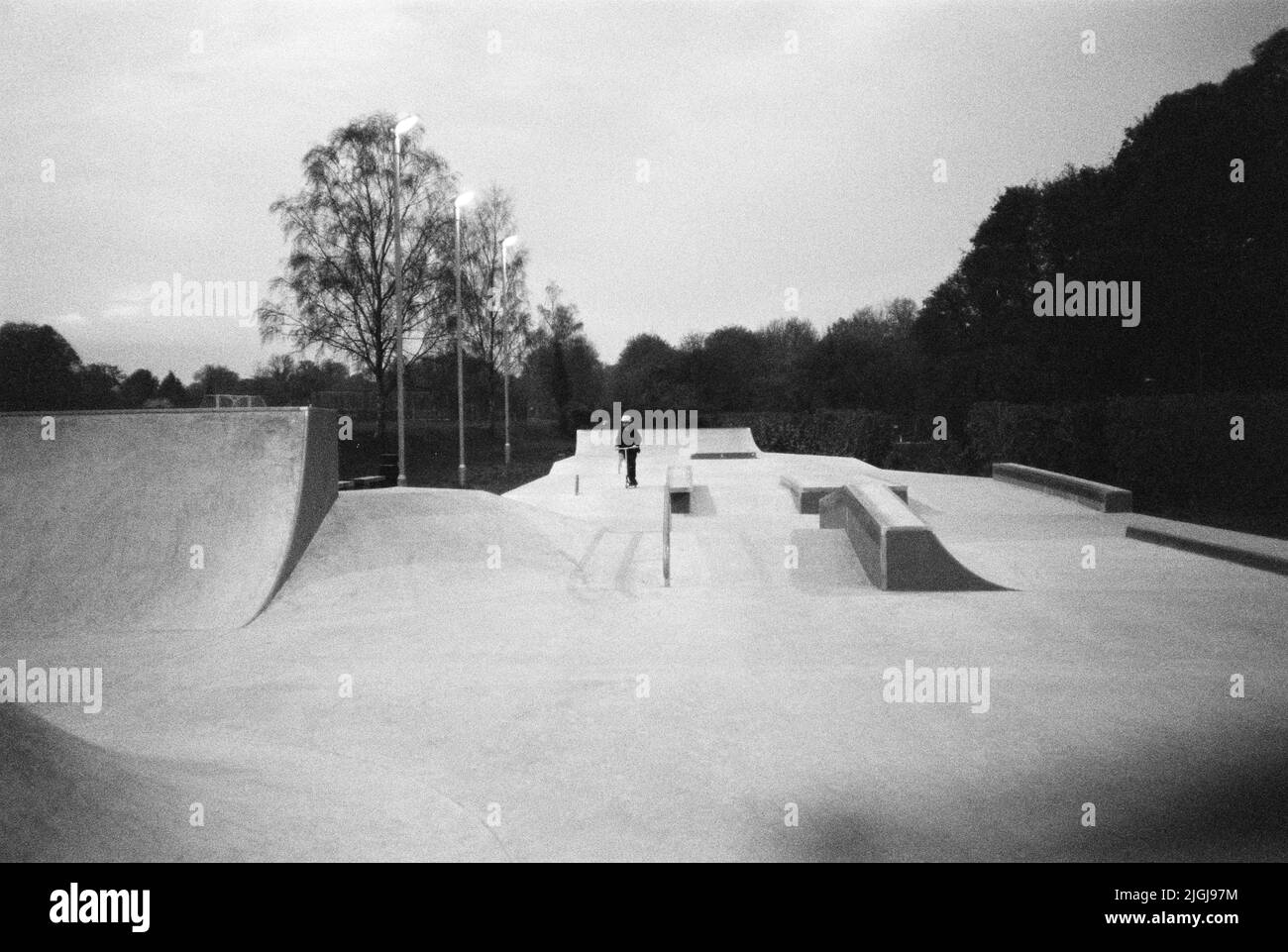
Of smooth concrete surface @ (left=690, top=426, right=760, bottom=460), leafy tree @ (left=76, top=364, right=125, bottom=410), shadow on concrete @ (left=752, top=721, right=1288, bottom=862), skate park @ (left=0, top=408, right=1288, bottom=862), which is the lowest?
shadow on concrete @ (left=752, top=721, right=1288, bottom=862)

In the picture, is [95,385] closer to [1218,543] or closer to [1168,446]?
[1168,446]

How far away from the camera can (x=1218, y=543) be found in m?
10.7

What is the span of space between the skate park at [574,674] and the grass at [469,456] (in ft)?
53.7

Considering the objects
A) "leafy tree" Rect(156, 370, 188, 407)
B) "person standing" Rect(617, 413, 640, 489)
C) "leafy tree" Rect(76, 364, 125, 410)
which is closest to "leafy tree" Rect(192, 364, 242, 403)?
"leafy tree" Rect(156, 370, 188, 407)

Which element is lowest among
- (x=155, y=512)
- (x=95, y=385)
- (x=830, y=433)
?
A: (x=155, y=512)

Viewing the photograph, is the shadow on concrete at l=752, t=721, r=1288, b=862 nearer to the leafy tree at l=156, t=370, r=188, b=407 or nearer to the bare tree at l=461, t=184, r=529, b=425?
the bare tree at l=461, t=184, r=529, b=425

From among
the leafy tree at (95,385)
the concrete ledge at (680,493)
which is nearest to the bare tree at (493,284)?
the leafy tree at (95,385)

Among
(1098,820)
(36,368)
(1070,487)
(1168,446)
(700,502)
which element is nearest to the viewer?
(1098,820)

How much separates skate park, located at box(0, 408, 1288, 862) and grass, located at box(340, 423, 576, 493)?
1636 centimetres

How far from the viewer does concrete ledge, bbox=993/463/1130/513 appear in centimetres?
1484

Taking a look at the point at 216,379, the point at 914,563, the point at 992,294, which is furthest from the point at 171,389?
the point at 914,563

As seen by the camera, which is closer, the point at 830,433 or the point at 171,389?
the point at 830,433

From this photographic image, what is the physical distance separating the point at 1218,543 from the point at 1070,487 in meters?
5.93

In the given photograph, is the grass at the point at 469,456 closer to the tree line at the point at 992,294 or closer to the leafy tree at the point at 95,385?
the tree line at the point at 992,294
